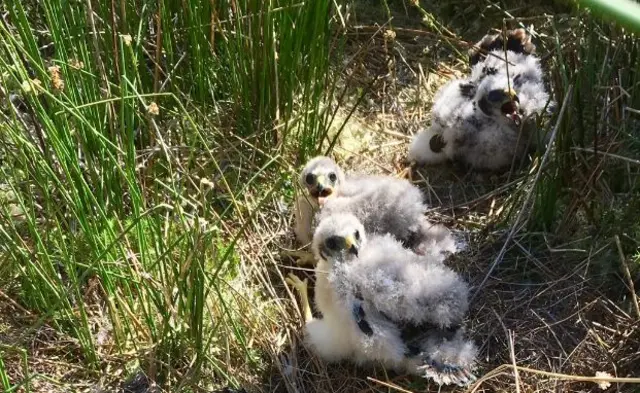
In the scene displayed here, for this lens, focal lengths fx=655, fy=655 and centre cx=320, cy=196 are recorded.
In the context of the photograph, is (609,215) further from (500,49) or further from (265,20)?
(265,20)

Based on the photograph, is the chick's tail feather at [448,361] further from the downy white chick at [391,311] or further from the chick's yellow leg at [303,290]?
the chick's yellow leg at [303,290]

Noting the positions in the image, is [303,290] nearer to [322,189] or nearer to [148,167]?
[322,189]

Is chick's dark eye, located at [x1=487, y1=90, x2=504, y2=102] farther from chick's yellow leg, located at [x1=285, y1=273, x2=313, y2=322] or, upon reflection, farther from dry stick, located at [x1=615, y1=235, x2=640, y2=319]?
chick's yellow leg, located at [x1=285, y1=273, x2=313, y2=322]

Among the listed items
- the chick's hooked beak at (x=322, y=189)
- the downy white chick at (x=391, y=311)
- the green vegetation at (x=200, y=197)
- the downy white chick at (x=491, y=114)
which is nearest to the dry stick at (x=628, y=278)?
the green vegetation at (x=200, y=197)

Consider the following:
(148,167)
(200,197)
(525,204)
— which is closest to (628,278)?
(525,204)

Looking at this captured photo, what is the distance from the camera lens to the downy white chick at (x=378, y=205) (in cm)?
229

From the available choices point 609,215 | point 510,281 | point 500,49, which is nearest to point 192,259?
point 510,281

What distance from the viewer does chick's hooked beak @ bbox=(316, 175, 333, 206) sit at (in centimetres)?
232

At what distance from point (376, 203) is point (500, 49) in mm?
998

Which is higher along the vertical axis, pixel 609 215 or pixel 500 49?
pixel 500 49

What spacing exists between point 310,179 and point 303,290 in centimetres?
40

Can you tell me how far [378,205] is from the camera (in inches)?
90.2

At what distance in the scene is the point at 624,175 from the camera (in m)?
2.09

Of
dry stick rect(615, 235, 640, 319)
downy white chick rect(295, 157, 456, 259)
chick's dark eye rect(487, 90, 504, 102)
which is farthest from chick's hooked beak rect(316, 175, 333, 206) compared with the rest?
dry stick rect(615, 235, 640, 319)
